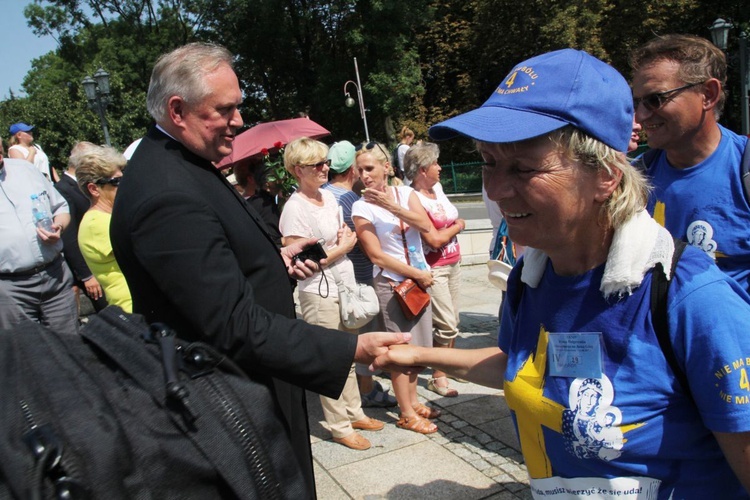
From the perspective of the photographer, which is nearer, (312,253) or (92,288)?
(312,253)

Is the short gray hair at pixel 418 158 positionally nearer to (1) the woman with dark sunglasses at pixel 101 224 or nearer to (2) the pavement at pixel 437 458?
(2) the pavement at pixel 437 458

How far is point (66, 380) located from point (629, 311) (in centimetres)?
123

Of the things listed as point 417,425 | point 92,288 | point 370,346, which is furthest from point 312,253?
point 92,288

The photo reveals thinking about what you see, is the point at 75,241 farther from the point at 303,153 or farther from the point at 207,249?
the point at 207,249

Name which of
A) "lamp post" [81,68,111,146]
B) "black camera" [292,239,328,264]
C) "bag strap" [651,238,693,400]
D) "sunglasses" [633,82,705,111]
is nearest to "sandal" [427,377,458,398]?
"black camera" [292,239,328,264]

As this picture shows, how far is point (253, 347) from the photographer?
1815 millimetres

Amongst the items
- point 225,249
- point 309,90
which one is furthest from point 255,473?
point 309,90

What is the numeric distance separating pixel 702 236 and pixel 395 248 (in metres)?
2.37

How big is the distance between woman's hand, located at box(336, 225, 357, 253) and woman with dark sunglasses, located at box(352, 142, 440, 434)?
22 centimetres

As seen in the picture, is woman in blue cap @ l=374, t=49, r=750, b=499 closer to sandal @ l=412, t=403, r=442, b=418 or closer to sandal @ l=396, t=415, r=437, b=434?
sandal @ l=396, t=415, r=437, b=434

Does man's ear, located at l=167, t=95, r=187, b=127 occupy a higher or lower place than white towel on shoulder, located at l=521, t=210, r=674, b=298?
higher

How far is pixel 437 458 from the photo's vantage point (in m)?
3.88

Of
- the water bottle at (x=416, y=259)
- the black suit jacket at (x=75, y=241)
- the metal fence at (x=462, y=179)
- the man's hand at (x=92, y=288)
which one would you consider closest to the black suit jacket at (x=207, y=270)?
the water bottle at (x=416, y=259)

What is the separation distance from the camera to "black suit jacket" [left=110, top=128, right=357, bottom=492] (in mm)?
1771
